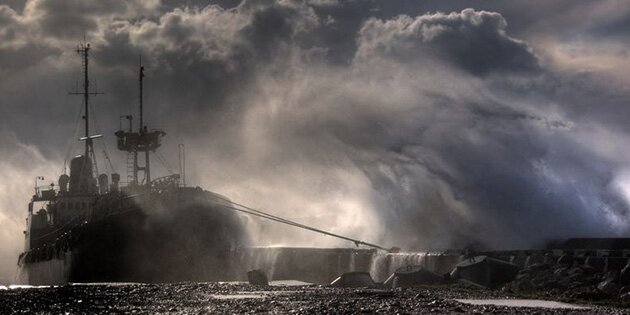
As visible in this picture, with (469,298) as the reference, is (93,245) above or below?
above

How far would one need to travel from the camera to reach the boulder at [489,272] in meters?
49.5

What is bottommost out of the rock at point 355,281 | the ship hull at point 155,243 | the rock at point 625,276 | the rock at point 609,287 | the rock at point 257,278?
the rock at point 609,287

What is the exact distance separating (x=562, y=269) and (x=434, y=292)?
6480 millimetres

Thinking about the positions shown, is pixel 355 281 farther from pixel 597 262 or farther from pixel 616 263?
pixel 616 263

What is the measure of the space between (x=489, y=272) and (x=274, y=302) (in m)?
13.5

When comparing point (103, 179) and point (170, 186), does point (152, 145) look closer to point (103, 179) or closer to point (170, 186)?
point (103, 179)

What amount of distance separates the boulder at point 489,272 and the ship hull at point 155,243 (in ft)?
114

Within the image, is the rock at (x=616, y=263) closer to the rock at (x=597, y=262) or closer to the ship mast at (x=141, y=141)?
the rock at (x=597, y=262)

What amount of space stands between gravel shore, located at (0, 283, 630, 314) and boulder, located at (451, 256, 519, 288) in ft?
5.64

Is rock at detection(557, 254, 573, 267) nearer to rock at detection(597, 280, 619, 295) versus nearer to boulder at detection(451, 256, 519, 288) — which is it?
boulder at detection(451, 256, 519, 288)

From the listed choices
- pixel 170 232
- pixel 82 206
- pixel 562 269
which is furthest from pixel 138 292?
pixel 82 206

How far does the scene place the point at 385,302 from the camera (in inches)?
1559

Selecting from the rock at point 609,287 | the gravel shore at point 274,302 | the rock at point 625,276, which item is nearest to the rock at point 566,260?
the gravel shore at point 274,302

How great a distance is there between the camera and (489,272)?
164 ft
